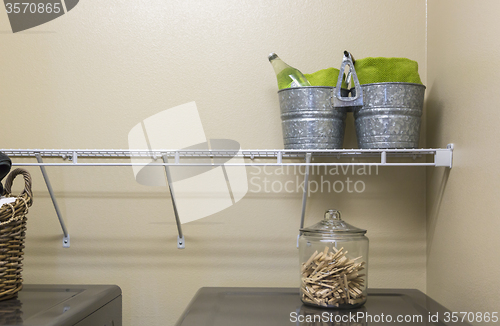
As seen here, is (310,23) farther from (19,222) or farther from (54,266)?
Result: (54,266)

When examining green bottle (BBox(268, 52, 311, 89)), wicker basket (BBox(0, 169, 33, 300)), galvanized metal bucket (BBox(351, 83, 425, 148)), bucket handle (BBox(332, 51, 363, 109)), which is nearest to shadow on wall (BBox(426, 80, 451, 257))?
galvanized metal bucket (BBox(351, 83, 425, 148))

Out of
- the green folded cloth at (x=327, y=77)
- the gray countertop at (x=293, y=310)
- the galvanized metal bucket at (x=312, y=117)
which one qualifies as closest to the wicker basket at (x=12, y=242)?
the gray countertop at (x=293, y=310)

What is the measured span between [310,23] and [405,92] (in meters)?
0.47

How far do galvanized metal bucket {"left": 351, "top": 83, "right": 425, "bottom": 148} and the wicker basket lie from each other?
94 cm

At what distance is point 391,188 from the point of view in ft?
4.56

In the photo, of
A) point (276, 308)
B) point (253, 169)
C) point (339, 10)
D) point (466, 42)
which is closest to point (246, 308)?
point (276, 308)

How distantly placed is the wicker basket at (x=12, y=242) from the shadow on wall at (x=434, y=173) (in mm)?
1182

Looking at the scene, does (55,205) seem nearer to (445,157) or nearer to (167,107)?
(167,107)

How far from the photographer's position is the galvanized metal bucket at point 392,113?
43.2 inches

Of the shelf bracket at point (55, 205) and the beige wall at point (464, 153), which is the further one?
the shelf bracket at point (55, 205)

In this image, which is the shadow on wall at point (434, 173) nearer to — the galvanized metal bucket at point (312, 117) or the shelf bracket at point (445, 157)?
the shelf bracket at point (445, 157)

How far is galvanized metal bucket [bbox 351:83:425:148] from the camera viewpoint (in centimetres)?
110

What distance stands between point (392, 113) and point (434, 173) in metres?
0.33

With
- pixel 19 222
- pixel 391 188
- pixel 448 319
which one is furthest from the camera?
pixel 391 188
